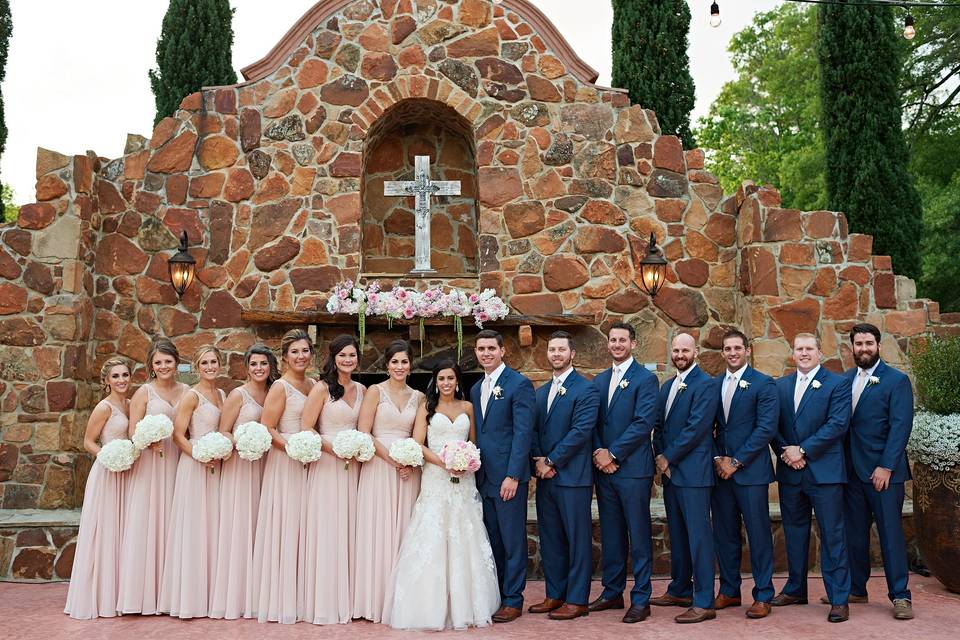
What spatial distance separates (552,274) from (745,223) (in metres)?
1.93

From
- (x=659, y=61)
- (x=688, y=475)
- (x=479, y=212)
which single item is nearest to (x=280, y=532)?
(x=688, y=475)

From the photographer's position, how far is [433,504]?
5.31 m

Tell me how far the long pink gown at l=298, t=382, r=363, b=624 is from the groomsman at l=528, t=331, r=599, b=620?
120 centimetres

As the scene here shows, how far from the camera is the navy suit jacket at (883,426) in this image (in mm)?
5387

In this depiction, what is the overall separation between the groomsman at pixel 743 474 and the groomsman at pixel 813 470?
159 mm

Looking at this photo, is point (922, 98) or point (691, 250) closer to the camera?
point (691, 250)

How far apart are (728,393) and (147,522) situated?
388 centimetres

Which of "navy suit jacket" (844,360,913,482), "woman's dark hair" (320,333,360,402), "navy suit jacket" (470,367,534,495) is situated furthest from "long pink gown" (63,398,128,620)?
"navy suit jacket" (844,360,913,482)

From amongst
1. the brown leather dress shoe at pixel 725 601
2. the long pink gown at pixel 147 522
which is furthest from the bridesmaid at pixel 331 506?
the brown leather dress shoe at pixel 725 601

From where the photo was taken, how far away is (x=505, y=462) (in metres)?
5.46

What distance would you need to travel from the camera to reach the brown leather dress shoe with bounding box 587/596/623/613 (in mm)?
5578

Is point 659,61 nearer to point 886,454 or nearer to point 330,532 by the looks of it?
point 886,454

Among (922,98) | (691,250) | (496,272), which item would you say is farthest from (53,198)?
(922,98)

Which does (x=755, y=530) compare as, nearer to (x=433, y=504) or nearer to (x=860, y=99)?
(x=433, y=504)
